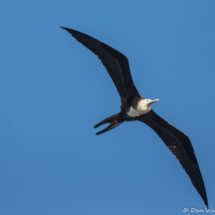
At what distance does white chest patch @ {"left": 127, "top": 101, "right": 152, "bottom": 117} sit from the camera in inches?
496

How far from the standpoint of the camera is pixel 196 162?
1363 centimetres

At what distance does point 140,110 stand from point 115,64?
162cm

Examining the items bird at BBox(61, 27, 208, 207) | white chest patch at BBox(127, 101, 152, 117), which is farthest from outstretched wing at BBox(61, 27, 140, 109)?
white chest patch at BBox(127, 101, 152, 117)

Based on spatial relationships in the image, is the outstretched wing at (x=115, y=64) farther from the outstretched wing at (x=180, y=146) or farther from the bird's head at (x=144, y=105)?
the outstretched wing at (x=180, y=146)

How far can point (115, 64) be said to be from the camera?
12.4m

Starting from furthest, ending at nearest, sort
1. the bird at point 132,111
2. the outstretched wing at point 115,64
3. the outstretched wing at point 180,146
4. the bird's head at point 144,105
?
the outstretched wing at point 180,146 < the bird's head at point 144,105 < the bird at point 132,111 < the outstretched wing at point 115,64

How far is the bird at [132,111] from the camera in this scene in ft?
39.8

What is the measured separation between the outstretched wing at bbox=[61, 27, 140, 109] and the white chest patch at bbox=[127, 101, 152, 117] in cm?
27

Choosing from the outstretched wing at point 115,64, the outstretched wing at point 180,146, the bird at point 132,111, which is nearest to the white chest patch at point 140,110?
the bird at point 132,111

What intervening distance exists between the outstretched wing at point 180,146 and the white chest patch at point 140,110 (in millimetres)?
567

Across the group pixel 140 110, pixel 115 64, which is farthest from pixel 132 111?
pixel 115 64

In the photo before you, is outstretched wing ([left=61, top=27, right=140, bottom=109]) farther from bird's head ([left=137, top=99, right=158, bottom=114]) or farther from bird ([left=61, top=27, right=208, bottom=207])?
bird's head ([left=137, top=99, right=158, bottom=114])

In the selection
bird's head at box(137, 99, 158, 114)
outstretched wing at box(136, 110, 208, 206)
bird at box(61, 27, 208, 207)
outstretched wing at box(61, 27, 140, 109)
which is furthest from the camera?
outstretched wing at box(136, 110, 208, 206)

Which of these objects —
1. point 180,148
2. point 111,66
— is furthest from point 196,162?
point 111,66
